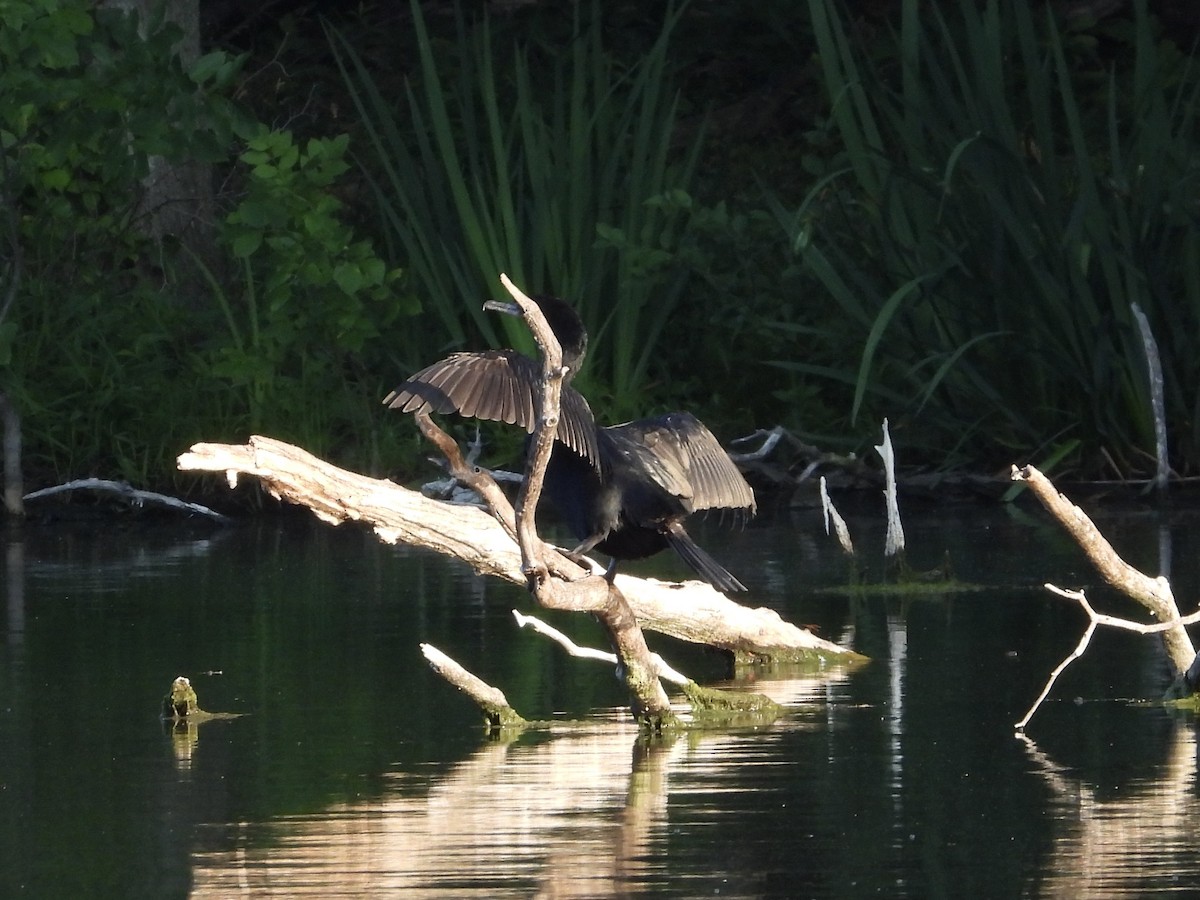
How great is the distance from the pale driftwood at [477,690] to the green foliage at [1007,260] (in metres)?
4.34

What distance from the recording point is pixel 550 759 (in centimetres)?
561

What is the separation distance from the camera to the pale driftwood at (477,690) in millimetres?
5734

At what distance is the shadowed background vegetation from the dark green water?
2.03 metres

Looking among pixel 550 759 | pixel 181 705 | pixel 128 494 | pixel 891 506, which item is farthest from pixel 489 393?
pixel 128 494

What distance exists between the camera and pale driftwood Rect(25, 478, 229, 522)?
10.4 metres

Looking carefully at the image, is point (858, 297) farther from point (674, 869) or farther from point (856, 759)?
point (674, 869)

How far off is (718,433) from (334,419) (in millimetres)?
1862

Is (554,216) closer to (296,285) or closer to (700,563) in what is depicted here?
(296,285)

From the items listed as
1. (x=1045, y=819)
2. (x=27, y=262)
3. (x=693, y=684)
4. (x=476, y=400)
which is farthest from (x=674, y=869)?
(x=27, y=262)

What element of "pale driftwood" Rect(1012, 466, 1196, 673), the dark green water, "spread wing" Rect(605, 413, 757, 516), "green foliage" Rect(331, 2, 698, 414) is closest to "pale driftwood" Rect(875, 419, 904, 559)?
the dark green water

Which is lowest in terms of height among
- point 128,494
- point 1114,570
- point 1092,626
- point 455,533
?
point 1092,626

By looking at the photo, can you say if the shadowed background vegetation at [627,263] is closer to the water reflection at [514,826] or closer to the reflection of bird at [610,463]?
the reflection of bird at [610,463]

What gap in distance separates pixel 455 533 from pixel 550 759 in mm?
814

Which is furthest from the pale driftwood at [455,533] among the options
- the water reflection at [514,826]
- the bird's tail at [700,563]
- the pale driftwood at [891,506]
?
the pale driftwood at [891,506]
